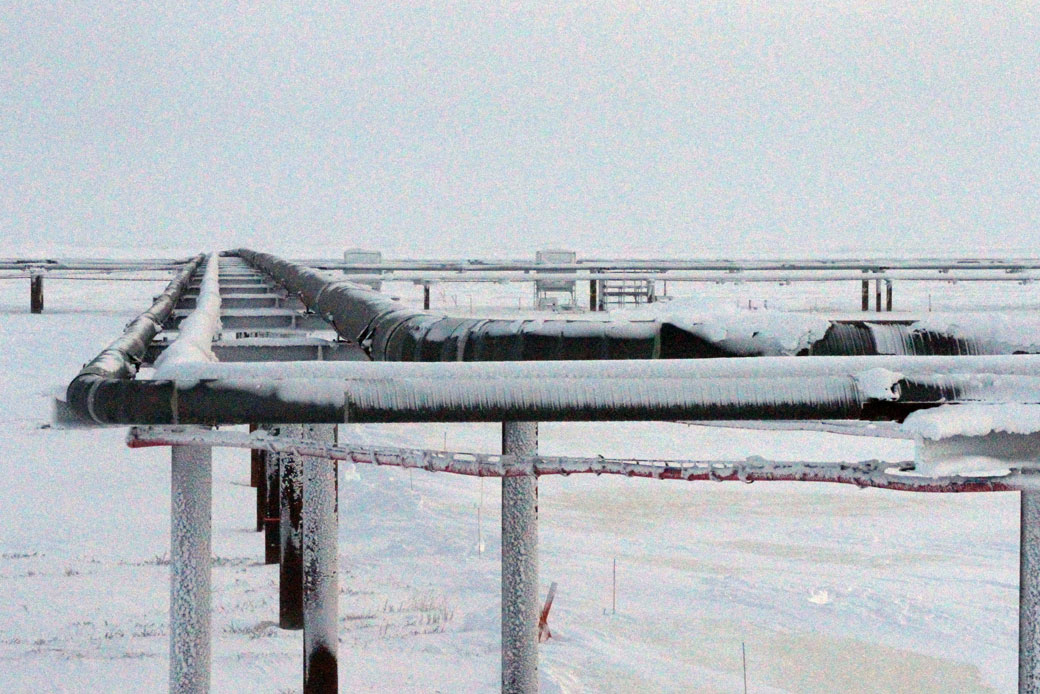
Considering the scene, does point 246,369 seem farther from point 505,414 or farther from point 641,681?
point 641,681

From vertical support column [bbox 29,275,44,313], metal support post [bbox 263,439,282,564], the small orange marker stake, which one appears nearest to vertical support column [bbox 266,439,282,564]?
metal support post [bbox 263,439,282,564]

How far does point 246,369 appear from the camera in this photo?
3422mm

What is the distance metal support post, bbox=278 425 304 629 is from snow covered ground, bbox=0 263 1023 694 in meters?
0.25

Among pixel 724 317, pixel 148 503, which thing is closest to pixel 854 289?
pixel 148 503

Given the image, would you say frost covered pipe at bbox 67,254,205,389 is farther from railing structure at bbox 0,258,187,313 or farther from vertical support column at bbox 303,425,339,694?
railing structure at bbox 0,258,187,313

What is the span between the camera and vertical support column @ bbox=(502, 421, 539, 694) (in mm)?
5000

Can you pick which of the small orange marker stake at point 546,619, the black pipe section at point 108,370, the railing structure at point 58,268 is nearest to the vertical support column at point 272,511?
the small orange marker stake at point 546,619

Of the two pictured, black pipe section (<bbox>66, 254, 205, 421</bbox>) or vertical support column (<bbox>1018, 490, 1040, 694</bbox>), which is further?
vertical support column (<bbox>1018, 490, 1040, 694</bbox>)

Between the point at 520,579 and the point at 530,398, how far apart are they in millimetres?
1790

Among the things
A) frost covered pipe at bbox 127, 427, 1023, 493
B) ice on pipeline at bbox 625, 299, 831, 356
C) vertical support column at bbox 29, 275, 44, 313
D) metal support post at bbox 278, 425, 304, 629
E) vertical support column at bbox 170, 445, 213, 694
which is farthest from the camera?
vertical support column at bbox 29, 275, 44, 313

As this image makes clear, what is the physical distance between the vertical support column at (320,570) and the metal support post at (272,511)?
3.86m

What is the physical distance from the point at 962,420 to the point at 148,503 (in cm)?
1175

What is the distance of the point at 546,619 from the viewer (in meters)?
9.30

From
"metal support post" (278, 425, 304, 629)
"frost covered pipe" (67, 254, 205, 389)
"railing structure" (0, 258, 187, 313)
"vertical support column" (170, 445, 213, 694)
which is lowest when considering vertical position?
→ "metal support post" (278, 425, 304, 629)
